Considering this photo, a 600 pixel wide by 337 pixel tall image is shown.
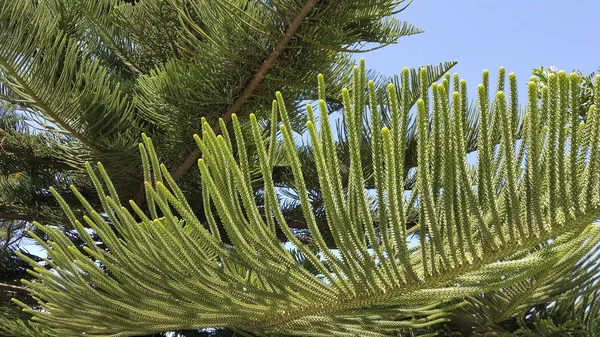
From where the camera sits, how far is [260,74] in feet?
6.46

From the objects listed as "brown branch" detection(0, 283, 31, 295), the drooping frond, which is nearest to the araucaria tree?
the drooping frond

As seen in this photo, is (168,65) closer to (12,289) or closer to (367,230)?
(12,289)

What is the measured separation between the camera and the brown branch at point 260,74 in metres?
1.78

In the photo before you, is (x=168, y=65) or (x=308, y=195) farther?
(x=168, y=65)

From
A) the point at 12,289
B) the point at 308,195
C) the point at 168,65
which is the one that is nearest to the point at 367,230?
the point at 308,195

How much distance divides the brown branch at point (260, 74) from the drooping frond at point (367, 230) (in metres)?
0.78

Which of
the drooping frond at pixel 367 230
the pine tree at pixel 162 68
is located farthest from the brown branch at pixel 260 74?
the drooping frond at pixel 367 230

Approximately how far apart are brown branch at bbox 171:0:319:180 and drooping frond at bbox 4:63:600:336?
30.7 inches

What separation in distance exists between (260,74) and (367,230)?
1251 millimetres

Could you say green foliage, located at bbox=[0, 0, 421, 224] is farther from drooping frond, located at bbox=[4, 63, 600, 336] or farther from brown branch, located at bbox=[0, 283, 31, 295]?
drooping frond, located at bbox=[4, 63, 600, 336]

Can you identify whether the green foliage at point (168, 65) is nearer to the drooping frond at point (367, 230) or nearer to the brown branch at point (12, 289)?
the brown branch at point (12, 289)

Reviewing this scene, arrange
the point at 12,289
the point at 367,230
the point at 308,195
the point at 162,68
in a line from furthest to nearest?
the point at 12,289, the point at 162,68, the point at 308,195, the point at 367,230

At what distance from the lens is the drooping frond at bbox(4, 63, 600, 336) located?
709 mm

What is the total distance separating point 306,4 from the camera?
1737 millimetres
